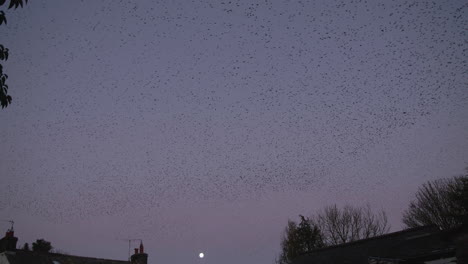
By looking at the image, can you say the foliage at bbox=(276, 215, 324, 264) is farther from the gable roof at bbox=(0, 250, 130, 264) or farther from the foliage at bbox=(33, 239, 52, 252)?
the foliage at bbox=(33, 239, 52, 252)

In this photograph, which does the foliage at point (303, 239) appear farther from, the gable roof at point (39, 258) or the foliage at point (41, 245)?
the foliage at point (41, 245)

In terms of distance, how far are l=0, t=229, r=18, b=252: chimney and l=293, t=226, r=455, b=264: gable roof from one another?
2453cm

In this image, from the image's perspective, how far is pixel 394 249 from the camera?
67.9 feet

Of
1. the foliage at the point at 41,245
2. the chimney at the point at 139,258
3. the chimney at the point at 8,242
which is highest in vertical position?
the foliage at the point at 41,245

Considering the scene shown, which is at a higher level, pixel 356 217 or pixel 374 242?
pixel 356 217

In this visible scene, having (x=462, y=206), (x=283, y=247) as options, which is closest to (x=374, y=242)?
(x=462, y=206)

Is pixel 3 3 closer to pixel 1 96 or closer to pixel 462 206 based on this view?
pixel 1 96

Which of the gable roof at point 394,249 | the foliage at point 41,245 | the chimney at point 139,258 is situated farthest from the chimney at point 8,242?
the foliage at point 41,245

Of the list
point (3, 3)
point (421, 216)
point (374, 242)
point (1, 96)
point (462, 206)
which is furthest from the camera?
point (421, 216)

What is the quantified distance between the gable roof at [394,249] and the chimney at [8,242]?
2453 centimetres

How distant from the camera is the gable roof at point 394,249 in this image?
714 inches

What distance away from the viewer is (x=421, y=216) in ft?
135

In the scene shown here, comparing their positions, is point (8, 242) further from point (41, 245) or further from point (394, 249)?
point (41, 245)

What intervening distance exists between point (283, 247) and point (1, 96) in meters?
57.2
